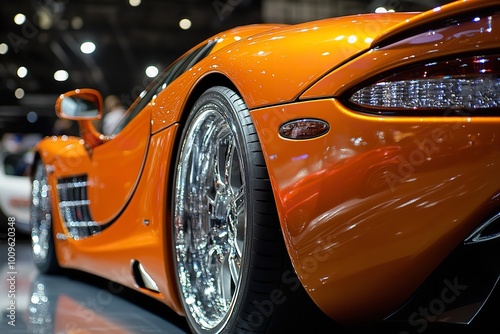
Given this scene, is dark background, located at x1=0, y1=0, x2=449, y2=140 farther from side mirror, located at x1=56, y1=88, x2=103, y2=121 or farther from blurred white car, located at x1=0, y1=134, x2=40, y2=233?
side mirror, located at x1=56, y1=88, x2=103, y2=121

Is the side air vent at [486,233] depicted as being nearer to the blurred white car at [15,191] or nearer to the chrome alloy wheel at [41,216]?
the chrome alloy wheel at [41,216]

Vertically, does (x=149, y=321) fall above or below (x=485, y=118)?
below

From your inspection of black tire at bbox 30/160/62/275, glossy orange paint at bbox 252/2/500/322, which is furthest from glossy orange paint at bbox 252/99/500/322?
black tire at bbox 30/160/62/275

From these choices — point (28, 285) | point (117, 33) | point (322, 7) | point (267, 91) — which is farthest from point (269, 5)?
point (267, 91)

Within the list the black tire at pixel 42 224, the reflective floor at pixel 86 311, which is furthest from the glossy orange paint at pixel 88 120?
the reflective floor at pixel 86 311

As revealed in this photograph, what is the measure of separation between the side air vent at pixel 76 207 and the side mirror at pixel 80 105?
0.35 m

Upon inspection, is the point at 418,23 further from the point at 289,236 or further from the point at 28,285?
the point at 28,285

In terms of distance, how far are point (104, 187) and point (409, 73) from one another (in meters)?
2.04

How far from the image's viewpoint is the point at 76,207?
4016 mm

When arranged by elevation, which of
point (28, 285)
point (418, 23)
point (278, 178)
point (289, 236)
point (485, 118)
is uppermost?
point (418, 23)

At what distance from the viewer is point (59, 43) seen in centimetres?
1827

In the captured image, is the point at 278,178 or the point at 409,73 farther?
the point at 278,178

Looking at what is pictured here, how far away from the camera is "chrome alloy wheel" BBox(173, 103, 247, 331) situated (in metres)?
2.44

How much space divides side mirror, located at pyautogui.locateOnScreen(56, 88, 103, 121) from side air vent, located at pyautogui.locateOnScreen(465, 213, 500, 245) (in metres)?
2.68
